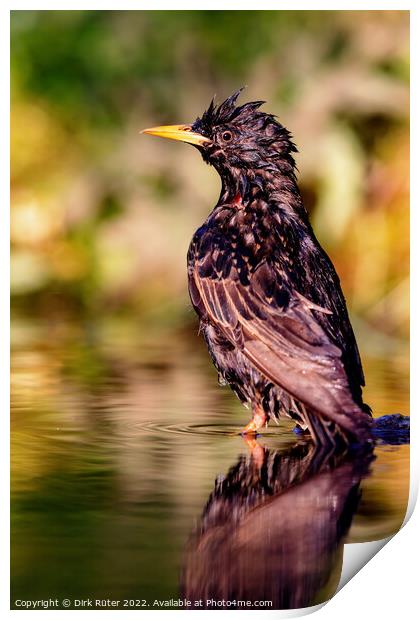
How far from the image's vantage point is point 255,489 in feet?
16.9

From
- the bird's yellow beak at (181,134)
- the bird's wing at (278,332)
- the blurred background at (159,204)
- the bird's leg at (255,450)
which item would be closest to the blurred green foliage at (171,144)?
the blurred background at (159,204)

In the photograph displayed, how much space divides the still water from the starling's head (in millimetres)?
1001

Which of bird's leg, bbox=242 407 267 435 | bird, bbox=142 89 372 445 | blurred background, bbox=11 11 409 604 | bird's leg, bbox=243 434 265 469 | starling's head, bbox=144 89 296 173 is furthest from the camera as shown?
starling's head, bbox=144 89 296 173

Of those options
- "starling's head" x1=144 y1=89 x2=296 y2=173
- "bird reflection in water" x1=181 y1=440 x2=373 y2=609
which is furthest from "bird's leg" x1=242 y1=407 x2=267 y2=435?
"starling's head" x1=144 y1=89 x2=296 y2=173

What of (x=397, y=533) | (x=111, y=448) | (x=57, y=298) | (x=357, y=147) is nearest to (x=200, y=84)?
(x=357, y=147)

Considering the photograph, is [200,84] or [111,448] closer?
[111,448]

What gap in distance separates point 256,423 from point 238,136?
1.34 metres

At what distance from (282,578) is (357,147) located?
2.51 meters

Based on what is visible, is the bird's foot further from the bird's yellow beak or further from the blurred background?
the bird's yellow beak

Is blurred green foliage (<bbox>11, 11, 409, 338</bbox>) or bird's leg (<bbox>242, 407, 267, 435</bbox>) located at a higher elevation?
blurred green foliage (<bbox>11, 11, 409, 338</bbox>)

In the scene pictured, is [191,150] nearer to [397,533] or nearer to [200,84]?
[200,84]

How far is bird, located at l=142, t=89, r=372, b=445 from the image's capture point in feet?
18.3
